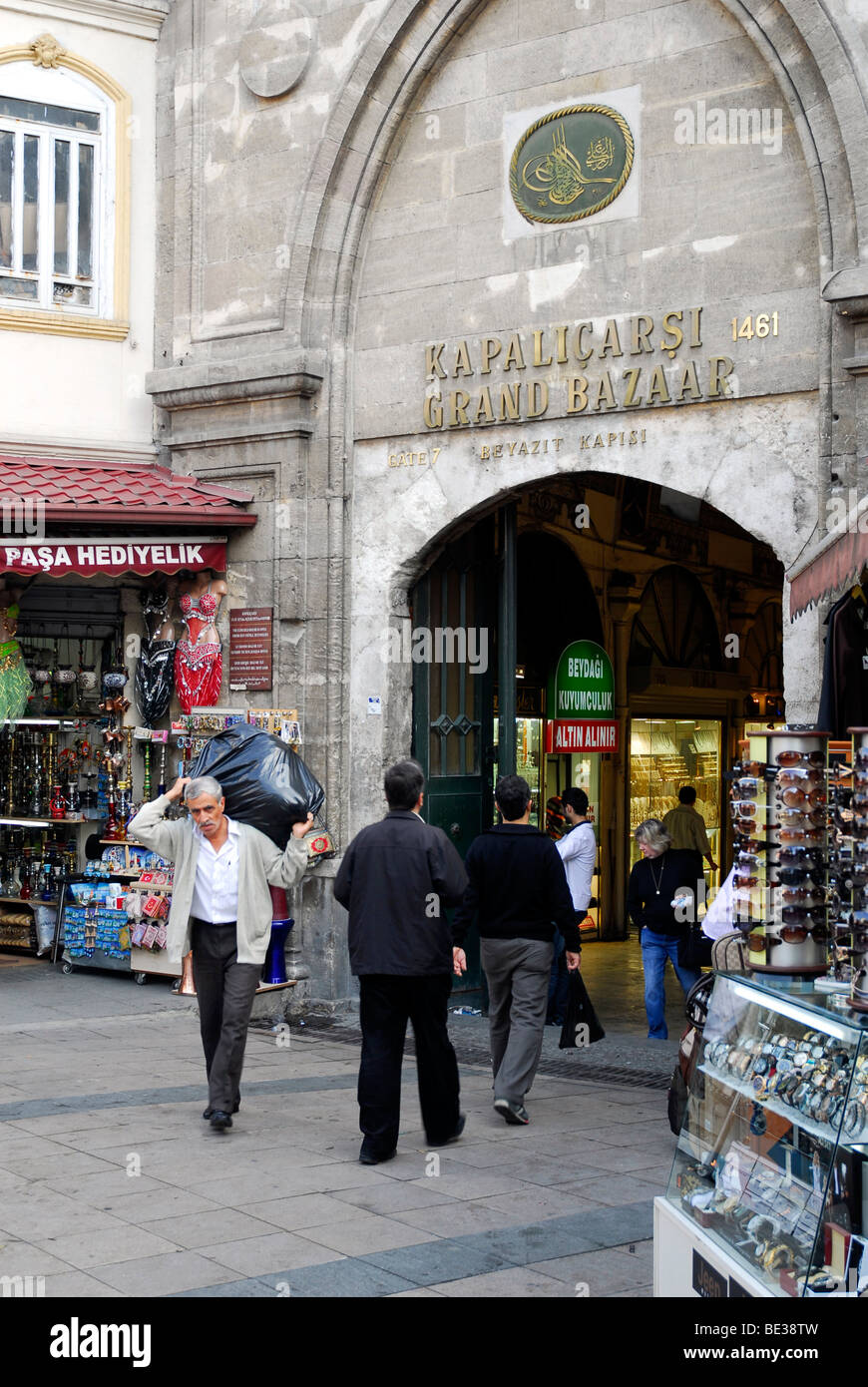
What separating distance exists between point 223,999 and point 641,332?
5040 mm

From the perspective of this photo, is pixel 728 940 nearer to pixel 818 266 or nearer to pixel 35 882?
pixel 818 266

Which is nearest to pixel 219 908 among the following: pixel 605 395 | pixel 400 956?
pixel 400 956

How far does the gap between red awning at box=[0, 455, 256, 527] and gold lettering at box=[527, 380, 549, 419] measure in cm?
247

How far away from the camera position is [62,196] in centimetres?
1250

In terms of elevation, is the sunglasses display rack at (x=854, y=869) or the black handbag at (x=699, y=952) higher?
the sunglasses display rack at (x=854, y=869)

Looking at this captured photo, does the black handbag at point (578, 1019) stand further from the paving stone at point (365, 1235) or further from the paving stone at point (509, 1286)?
the paving stone at point (509, 1286)

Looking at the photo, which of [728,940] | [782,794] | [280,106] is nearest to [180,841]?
[728,940]

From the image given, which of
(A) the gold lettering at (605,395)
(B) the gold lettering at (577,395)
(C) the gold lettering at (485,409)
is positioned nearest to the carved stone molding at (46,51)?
(C) the gold lettering at (485,409)

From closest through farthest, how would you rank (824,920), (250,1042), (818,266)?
(824,920), (818,266), (250,1042)

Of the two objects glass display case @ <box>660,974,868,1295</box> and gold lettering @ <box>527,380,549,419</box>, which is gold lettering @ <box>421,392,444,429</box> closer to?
gold lettering @ <box>527,380,549,419</box>

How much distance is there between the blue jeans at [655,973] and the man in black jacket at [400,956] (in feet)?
9.91

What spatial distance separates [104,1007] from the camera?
36.5 feet

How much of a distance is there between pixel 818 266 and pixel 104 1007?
6.94 m

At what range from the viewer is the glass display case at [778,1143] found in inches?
151
